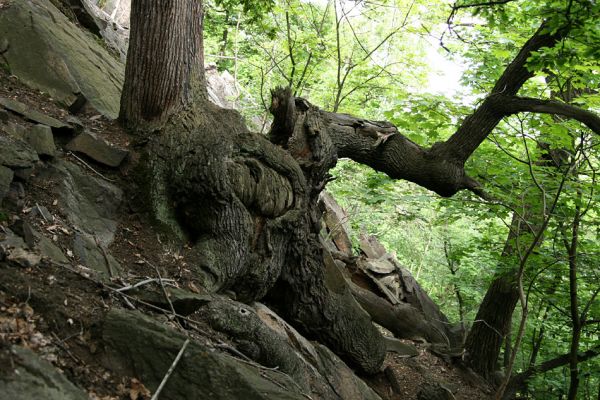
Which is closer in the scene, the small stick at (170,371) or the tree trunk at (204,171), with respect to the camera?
the small stick at (170,371)

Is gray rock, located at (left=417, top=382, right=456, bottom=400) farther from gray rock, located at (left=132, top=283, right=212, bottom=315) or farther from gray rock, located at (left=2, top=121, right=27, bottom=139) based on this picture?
gray rock, located at (left=2, top=121, right=27, bottom=139)

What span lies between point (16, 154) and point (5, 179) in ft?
1.14

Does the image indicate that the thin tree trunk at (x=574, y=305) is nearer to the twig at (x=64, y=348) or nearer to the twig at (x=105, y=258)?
the twig at (x=105, y=258)

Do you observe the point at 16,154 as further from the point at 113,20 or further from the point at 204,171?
the point at 113,20

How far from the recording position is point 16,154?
3.95 meters

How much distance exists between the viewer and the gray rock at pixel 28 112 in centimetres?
470

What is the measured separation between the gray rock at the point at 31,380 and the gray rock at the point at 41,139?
105 inches

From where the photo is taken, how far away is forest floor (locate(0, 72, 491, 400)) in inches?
102

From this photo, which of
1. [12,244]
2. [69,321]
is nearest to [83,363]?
[69,321]

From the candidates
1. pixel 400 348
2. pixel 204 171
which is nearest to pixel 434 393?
pixel 400 348

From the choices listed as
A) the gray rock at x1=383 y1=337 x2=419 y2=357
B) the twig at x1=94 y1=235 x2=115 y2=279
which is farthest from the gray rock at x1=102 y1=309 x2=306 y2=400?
the gray rock at x1=383 y1=337 x2=419 y2=357

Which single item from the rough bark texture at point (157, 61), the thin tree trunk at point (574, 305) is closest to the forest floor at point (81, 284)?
the rough bark texture at point (157, 61)

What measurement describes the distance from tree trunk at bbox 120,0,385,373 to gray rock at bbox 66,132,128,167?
9.6 inches

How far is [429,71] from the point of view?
40.3 ft
